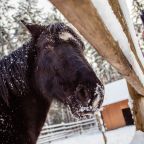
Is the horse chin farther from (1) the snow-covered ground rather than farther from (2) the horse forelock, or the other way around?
(1) the snow-covered ground

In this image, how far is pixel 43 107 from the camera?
359 cm

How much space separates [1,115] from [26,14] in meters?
39.2

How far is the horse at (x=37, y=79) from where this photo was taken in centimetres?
310

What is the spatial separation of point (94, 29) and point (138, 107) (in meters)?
2.31

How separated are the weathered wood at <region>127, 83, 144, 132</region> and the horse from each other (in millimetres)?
1266

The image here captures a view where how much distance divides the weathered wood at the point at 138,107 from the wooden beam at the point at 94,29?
1.09 meters

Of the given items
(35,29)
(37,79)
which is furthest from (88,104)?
(35,29)

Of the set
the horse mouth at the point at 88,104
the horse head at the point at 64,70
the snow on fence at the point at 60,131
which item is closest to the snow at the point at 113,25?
the horse head at the point at 64,70

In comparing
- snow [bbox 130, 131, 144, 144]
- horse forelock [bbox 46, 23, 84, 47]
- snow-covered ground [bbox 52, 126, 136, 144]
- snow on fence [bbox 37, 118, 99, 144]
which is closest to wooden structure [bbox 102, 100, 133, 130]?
snow on fence [bbox 37, 118, 99, 144]

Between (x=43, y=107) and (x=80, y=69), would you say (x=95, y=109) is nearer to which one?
(x=80, y=69)

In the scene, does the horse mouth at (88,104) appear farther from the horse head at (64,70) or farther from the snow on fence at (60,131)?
the snow on fence at (60,131)

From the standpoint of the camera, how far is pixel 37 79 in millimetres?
3428

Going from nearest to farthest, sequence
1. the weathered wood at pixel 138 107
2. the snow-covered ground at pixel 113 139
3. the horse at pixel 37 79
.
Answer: the horse at pixel 37 79 → the weathered wood at pixel 138 107 → the snow-covered ground at pixel 113 139

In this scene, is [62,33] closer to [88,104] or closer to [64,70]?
[64,70]
